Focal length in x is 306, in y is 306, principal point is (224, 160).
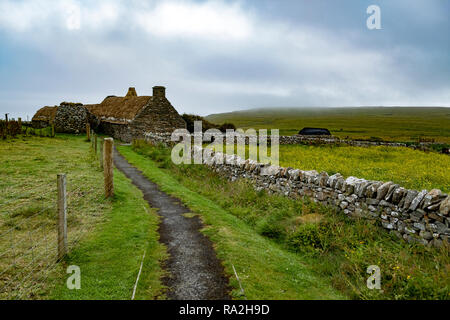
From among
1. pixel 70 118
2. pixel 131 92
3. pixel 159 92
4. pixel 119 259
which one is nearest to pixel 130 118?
pixel 159 92

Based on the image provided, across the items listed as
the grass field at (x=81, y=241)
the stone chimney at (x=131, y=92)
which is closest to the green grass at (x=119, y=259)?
the grass field at (x=81, y=241)

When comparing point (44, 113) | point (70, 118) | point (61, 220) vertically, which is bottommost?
point (61, 220)

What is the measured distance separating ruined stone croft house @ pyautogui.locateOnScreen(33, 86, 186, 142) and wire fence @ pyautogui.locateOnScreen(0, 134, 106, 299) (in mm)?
28052

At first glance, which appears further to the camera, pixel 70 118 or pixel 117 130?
pixel 70 118

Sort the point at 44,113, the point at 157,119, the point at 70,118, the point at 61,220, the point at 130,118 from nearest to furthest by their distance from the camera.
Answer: the point at 61,220
the point at 130,118
the point at 157,119
the point at 70,118
the point at 44,113

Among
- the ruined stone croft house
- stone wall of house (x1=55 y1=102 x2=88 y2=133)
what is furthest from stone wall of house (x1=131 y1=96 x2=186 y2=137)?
stone wall of house (x1=55 y1=102 x2=88 y2=133)

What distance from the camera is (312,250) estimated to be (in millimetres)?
8062

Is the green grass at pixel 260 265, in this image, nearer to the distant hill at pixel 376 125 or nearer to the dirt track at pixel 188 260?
the dirt track at pixel 188 260

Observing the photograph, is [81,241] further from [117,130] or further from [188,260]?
[117,130]

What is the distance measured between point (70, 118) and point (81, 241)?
39.6 m

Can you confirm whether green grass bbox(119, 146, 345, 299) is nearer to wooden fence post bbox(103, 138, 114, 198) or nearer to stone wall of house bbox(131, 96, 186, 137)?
wooden fence post bbox(103, 138, 114, 198)

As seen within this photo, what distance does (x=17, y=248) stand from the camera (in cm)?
716

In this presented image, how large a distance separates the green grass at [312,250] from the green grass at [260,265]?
21 millimetres
